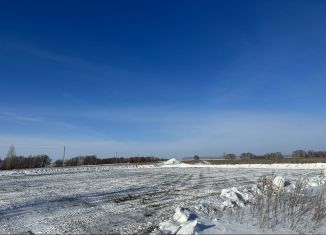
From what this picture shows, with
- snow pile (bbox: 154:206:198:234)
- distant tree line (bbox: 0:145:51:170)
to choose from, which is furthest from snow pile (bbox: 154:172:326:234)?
distant tree line (bbox: 0:145:51:170)

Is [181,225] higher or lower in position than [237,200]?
lower

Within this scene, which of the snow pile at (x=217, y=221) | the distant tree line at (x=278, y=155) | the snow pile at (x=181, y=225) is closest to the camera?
the snow pile at (x=181, y=225)

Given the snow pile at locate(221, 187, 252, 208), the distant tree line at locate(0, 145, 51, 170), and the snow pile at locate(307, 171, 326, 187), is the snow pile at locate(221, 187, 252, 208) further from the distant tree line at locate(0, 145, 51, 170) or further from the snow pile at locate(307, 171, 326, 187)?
the distant tree line at locate(0, 145, 51, 170)

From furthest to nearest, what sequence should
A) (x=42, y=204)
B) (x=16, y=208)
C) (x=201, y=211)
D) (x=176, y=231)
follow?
(x=42, y=204) < (x=16, y=208) < (x=201, y=211) < (x=176, y=231)

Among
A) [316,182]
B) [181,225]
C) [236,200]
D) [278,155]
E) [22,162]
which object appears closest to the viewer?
[181,225]

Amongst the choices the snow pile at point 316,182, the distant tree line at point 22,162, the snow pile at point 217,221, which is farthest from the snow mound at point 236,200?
the distant tree line at point 22,162

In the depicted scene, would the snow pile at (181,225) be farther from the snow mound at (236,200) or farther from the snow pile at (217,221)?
the snow mound at (236,200)

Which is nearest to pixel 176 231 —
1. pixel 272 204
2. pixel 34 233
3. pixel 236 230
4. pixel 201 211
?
pixel 236 230

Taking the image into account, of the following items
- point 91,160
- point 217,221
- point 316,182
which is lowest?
point 217,221

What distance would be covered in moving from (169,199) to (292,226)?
5.43m

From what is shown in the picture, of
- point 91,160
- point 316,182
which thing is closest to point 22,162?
point 91,160

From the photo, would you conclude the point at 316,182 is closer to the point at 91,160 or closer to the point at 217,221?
the point at 217,221

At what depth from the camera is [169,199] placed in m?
11.6

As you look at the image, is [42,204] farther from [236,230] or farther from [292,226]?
[292,226]
